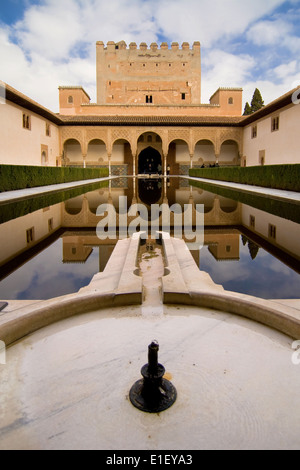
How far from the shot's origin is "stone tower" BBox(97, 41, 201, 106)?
36.9m

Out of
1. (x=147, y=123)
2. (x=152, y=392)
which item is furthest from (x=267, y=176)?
(x=147, y=123)

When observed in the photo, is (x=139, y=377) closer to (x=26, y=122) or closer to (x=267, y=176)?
(x=267, y=176)

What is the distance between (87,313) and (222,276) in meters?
1.42

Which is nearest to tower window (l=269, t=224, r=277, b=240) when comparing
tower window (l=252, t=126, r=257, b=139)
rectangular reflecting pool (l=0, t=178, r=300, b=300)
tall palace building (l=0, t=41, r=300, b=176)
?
rectangular reflecting pool (l=0, t=178, r=300, b=300)

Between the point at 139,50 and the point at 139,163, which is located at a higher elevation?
the point at 139,50

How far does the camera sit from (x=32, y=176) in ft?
42.3

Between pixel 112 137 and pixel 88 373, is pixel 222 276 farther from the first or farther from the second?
pixel 112 137

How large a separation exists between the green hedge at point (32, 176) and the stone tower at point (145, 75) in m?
20.5

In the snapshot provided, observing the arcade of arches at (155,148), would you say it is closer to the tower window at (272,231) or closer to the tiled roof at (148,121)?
the tiled roof at (148,121)

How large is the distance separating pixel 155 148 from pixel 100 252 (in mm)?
26540

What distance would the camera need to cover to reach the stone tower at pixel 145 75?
36.9m

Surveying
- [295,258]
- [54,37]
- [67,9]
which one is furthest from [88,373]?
[54,37]

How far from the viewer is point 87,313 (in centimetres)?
245
